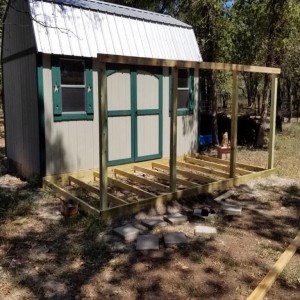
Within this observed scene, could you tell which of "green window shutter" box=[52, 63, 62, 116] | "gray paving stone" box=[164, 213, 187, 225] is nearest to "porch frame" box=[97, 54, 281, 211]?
"gray paving stone" box=[164, 213, 187, 225]

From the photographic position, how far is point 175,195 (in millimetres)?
6055

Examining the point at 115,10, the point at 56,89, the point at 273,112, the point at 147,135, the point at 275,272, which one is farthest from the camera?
the point at 147,135

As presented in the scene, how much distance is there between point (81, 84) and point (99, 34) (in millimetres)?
1153

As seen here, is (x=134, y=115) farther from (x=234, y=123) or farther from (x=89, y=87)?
(x=234, y=123)

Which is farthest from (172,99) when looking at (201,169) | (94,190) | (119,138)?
(201,169)

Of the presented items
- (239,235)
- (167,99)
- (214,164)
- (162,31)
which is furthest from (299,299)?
(162,31)

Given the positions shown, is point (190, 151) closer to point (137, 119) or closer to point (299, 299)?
point (137, 119)

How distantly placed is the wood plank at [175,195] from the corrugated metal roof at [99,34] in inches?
126

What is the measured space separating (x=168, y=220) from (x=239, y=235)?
103cm

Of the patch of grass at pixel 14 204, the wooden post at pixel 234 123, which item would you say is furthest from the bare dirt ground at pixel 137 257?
the wooden post at pixel 234 123

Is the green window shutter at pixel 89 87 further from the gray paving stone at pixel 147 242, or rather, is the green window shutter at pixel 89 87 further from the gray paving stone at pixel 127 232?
the gray paving stone at pixel 147 242

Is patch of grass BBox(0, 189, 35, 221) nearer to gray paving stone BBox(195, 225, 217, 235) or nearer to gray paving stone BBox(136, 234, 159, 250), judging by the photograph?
gray paving stone BBox(136, 234, 159, 250)

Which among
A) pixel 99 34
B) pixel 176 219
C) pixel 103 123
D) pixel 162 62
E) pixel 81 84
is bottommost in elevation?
pixel 176 219

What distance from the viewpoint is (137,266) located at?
3.88 m
